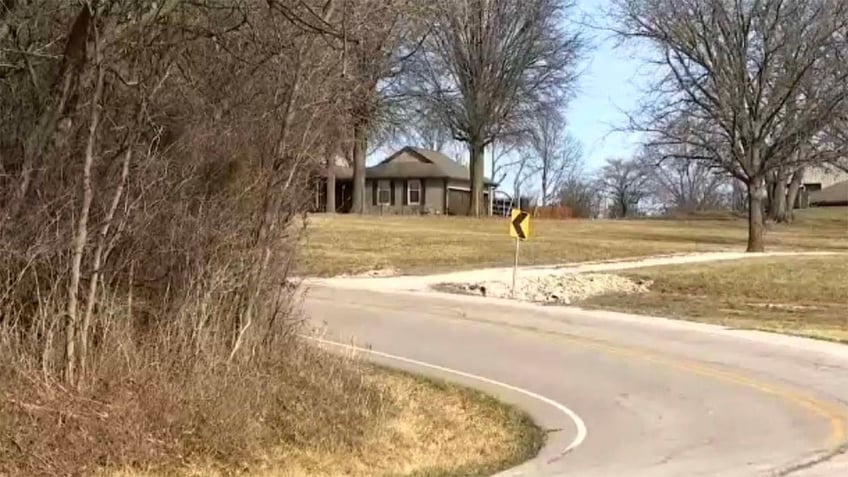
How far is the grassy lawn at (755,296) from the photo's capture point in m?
22.4

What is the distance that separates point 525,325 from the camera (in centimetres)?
2011

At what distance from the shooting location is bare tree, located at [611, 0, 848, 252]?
38625 mm

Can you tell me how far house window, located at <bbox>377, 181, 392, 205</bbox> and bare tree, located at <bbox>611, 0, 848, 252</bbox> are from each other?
41079 millimetres

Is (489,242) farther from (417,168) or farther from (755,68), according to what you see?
(417,168)

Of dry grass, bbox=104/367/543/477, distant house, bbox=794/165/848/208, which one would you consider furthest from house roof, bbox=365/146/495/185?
dry grass, bbox=104/367/543/477

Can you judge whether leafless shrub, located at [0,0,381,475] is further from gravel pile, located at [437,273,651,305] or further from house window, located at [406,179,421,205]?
house window, located at [406,179,421,205]

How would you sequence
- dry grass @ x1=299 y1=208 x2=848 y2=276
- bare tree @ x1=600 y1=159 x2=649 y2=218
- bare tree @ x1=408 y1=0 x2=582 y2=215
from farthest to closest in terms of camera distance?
1. bare tree @ x1=600 y1=159 x2=649 y2=218
2. bare tree @ x1=408 y1=0 x2=582 y2=215
3. dry grass @ x1=299 y1=208 x2=848 y2=276

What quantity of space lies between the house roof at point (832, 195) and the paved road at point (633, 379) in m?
84.2

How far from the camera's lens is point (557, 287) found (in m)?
27.3

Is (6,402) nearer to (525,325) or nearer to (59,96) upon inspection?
(59,96)

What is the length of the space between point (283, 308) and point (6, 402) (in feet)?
13.2

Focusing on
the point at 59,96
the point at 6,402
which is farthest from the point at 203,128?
the point at 6,402

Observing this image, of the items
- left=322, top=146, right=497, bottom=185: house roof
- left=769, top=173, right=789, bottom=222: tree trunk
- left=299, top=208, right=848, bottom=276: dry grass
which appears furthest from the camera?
left=322, top=146, right=497, bottom=185: house roof

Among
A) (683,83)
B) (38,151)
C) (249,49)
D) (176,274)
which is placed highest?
(683,83)
